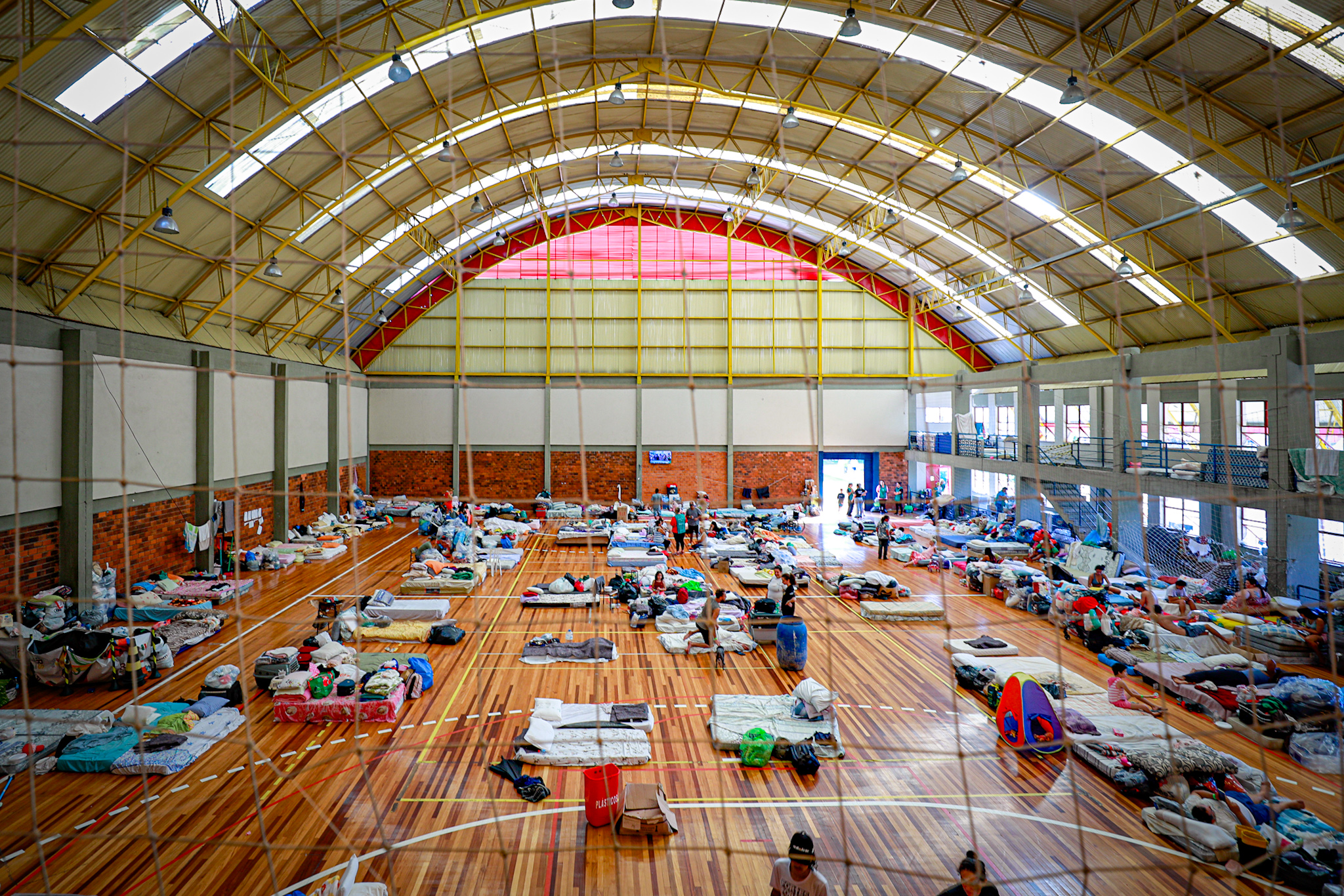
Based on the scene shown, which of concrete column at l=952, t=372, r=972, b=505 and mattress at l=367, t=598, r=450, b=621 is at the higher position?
concrete column at l=952, t=372, r=972, b=505

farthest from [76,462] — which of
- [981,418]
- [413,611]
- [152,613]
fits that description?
[981,418]

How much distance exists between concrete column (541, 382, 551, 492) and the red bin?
16940 mm

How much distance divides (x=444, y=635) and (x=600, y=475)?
12660 millimetres

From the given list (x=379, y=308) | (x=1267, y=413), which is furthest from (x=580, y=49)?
(x=1267, y=413)

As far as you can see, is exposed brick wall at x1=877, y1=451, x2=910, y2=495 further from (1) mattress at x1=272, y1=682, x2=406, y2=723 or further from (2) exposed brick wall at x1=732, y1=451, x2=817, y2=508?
(1) mattress at x1=272, y1=682, x2=406, y2=723

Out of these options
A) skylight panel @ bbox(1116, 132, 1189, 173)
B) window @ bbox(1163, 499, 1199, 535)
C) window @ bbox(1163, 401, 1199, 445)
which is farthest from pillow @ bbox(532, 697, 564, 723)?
window @ bbox(1163, 401, 1199, 445)

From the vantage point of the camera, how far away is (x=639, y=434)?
2233cm

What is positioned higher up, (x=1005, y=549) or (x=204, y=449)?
(x=204, y=449)

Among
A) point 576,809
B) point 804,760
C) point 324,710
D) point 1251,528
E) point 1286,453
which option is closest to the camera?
point 576,809

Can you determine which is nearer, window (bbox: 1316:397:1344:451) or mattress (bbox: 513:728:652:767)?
mattress (bbox: 513:728:652:767)

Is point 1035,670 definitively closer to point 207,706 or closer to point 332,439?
point 207,706

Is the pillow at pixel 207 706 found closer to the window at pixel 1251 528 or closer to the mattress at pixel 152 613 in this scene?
the mattress at pixel 152 613

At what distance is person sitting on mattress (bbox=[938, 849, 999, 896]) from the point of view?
12.9ft

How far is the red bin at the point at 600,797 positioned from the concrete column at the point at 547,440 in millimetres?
16940
